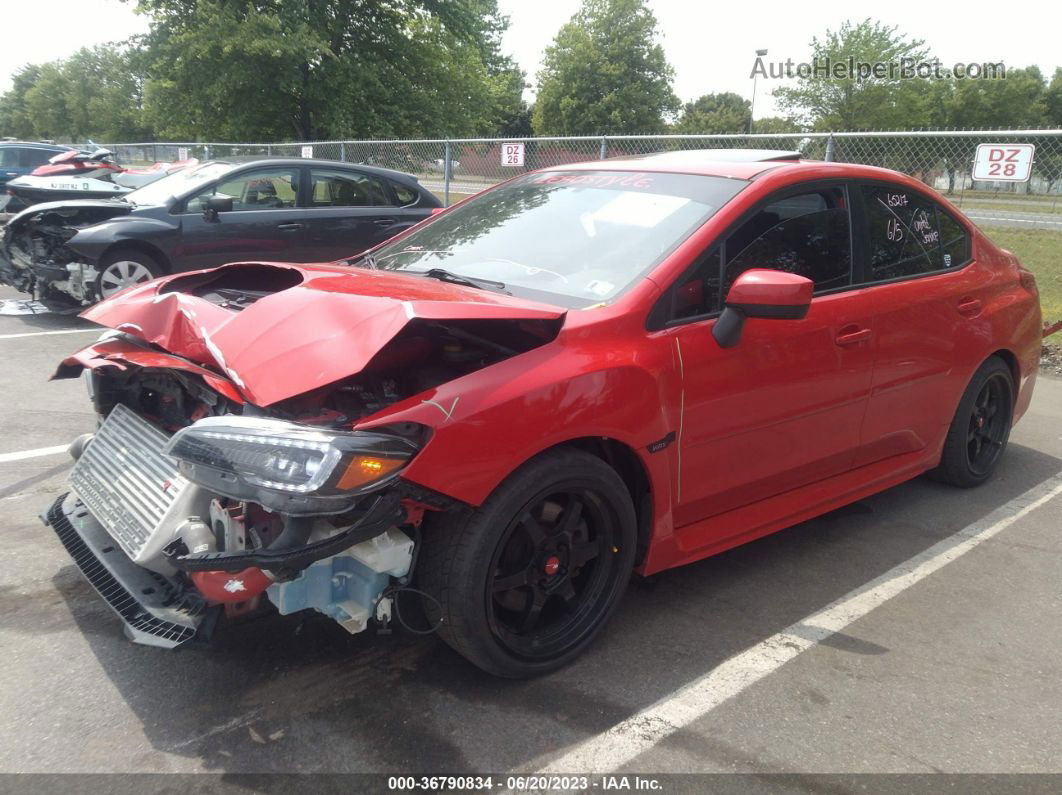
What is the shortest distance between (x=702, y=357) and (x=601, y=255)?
1.84 feet

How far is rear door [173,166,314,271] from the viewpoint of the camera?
318 inches

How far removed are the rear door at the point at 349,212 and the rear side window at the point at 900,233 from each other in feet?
19.7

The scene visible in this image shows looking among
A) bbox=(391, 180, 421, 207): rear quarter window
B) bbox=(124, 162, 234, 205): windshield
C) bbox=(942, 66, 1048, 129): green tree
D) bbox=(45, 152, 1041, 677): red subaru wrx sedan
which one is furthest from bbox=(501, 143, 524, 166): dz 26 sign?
bbox=(942, 66, 1048, 129): green tree

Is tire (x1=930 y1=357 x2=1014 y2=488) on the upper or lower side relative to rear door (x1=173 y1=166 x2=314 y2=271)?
lower

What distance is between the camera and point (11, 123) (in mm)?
88438

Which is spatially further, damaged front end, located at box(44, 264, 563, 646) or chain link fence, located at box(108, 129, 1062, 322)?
chain link fence, located at box(108, 129, 1062, 322)

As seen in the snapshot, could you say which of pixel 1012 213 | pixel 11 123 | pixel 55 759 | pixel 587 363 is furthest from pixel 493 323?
pixel 11 123

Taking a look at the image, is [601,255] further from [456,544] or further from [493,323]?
[456,544]

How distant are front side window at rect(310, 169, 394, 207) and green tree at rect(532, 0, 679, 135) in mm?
51097

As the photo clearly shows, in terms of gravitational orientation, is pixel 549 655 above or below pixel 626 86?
below

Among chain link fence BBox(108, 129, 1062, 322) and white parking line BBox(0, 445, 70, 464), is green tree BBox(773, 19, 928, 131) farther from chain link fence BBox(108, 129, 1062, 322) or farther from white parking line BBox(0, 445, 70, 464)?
white parking line BBox(0, 445, 70, 464)

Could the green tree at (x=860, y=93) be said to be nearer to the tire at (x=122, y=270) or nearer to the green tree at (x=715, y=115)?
the green tree at (x=715, y=115)

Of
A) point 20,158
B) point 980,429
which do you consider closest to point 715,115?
point 20,158

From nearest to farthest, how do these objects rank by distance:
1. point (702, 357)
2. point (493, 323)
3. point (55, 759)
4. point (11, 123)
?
point (55, 759), point (493, 323), point (702, 357), point (11, 123)
